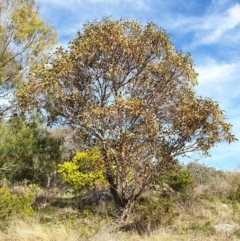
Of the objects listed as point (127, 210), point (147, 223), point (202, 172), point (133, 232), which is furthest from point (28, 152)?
point (202, 172)

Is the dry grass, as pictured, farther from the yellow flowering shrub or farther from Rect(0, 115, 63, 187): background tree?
Result: the yellow flowering shrub

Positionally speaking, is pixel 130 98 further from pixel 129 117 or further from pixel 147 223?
pixel 147 223

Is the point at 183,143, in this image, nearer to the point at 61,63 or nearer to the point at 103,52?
the point at 103,52

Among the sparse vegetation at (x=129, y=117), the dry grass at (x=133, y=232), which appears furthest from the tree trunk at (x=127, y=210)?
the dry grass at (x=133, y=232)

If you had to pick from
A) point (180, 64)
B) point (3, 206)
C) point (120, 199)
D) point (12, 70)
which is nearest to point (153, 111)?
point (180, 64)

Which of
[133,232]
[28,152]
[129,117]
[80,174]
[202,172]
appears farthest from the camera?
[202,172]

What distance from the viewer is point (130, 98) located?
10.7 metres

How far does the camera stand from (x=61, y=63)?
11398 mm

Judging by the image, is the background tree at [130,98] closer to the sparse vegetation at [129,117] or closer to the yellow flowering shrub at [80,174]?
the sparse vegetation at [129,117]

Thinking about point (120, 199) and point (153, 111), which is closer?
point (153, 111)

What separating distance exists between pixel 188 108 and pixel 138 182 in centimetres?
274

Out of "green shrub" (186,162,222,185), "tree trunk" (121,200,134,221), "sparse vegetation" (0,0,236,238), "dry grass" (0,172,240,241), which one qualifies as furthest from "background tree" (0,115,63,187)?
"green shrub" (186,162,222,185)

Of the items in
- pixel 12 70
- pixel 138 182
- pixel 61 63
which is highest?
pixel 12 70

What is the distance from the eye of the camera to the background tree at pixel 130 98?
431 inches
